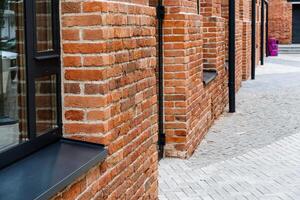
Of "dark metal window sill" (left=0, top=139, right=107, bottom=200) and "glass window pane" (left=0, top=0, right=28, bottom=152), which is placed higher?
"glass window pane" (left=0, top=0, right=28, bottom=152)

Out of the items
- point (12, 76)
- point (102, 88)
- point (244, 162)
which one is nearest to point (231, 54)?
point (244, 162)

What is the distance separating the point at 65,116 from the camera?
3643mm

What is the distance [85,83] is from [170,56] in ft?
11.3

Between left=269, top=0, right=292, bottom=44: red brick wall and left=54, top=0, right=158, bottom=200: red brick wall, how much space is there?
3238 cm

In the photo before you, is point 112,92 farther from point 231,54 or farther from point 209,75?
point 231,54

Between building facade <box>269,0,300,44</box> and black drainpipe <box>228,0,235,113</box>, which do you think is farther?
A: building facade <box>269,0,300,44</box>

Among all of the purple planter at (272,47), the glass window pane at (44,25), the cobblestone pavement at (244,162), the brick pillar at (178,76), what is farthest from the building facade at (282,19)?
the glass window pane at (44,25)

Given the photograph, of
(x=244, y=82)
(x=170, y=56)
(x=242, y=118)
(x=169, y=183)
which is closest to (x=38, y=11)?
(x=169, y=183)

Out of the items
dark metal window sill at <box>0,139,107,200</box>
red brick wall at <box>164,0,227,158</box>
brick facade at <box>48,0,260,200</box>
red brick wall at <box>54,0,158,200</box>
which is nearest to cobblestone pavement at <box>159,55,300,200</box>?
red brick wall at <box>164,0,227,158</box>

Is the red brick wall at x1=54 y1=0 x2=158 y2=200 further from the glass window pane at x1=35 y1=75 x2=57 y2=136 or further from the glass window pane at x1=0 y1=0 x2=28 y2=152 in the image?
the glass window pane at x1=0 y1=0 x2=28 y2=152

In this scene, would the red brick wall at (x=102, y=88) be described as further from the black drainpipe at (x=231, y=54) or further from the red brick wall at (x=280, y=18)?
the red brick wall at (x=280, y=18)

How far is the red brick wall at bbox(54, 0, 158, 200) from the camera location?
142 inches

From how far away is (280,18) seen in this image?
35.8 meters

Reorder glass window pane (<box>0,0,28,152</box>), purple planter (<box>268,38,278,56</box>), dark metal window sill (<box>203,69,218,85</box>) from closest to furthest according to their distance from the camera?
glass window pane (<box>0,0,28,152</box>)
dark metal window sill (<box>203,69,218,85</box>)
purple planter (<box>268,38,278,56</box>)
